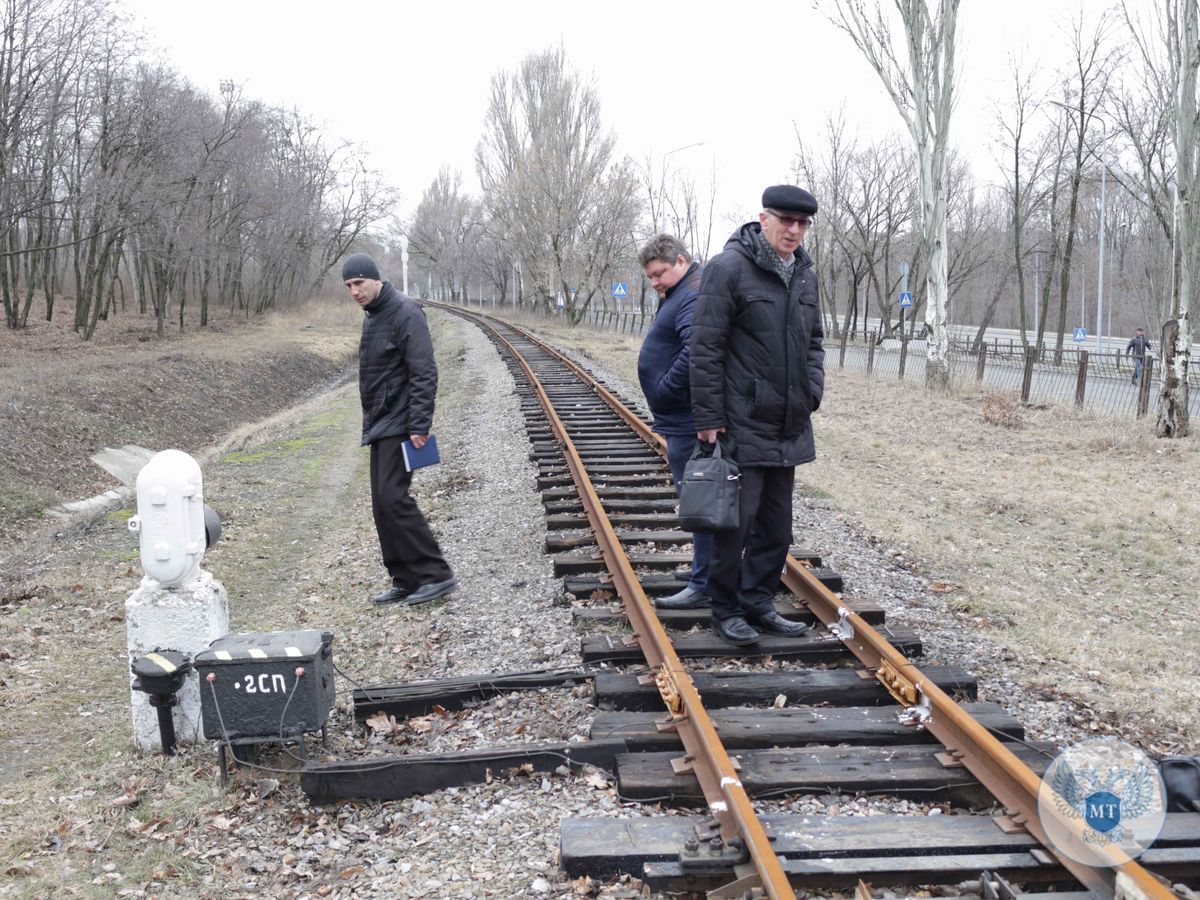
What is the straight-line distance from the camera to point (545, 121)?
48.9m

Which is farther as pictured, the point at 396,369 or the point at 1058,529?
the point at 1058,529

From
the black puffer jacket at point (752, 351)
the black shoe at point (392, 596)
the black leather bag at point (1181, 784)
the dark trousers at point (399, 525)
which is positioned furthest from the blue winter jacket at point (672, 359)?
the black leather bag at point (1181, 784)

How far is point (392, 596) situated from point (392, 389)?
51.6 inches

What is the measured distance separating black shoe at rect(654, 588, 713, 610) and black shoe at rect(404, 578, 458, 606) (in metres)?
1.45

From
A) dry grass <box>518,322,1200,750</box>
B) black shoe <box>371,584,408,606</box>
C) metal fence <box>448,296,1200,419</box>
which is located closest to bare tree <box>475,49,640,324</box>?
metal fence <box>448,296,1200,419</box>

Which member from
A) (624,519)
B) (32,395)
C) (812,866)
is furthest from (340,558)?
(32,395)

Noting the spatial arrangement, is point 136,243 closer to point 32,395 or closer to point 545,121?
point 32,395

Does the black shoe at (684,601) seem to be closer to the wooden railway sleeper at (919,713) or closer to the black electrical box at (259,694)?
the wooden railway sleeper at (919,713)

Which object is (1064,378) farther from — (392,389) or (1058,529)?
(392,389)

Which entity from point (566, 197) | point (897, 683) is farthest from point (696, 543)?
point (566, 197)

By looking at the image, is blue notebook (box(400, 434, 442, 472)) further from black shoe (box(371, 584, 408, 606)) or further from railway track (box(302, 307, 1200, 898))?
railway track (box(302, 307, 1200, 898))

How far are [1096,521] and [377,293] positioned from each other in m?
6.25

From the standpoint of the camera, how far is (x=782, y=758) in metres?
3.71

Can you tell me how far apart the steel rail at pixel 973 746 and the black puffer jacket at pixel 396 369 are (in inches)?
97.1
